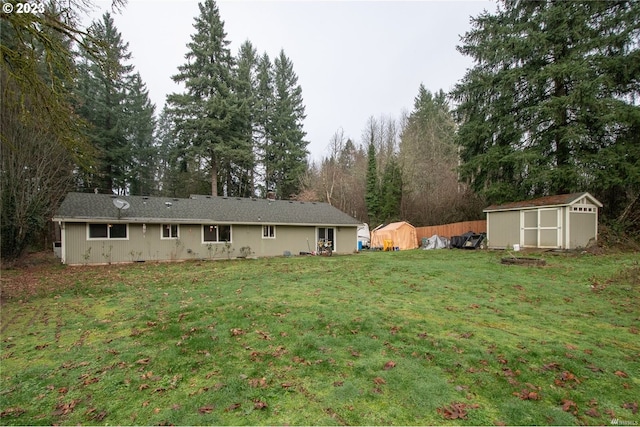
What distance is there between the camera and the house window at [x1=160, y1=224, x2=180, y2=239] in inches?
613

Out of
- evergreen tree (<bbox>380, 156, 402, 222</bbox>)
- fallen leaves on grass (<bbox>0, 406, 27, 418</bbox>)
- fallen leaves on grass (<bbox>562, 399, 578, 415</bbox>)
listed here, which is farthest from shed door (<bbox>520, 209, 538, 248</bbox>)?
fallen leaves on grass (<bbox>0, 406, 27, 418</bbox>)

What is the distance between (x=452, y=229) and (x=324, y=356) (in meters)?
20.2

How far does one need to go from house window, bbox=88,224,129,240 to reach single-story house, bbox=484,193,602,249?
20.3 meters

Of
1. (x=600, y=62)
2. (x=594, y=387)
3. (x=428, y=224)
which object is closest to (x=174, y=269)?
(x=594, y=387)

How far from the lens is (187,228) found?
16.1 meters

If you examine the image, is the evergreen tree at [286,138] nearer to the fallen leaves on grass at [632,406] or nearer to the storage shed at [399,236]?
the storage shed at [399,236]

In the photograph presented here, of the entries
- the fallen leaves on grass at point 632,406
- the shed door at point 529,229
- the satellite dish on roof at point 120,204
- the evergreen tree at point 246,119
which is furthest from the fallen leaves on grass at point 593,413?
the evergreen tree at point 246,119

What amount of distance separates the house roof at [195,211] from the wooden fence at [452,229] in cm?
640

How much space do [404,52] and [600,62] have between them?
33.7 feet

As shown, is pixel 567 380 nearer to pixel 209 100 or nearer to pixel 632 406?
pixel 632 406

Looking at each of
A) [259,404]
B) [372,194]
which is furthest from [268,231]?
[259,404]

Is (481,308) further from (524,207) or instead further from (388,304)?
(524,207)

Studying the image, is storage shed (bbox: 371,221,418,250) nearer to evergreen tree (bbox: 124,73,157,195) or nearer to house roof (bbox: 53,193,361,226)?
house roof (bbox: 53,193,361,226)

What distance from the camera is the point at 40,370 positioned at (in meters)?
3.70
